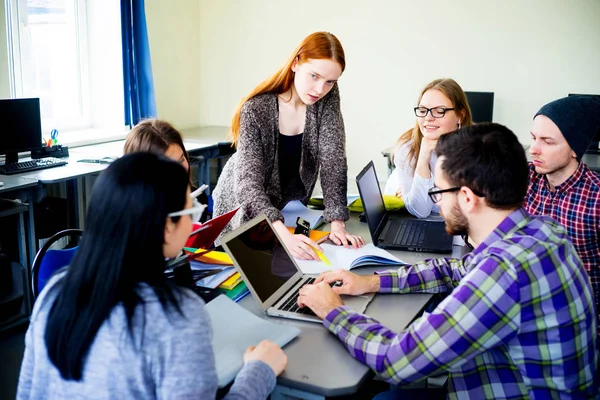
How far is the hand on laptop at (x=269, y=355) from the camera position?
4.09ft

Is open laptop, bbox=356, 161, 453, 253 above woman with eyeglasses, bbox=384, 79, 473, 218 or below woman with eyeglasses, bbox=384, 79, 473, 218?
below

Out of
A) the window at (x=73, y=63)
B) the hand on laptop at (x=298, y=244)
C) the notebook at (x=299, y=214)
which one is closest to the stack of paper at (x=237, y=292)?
the hand on laptop at (x=298, y=244)

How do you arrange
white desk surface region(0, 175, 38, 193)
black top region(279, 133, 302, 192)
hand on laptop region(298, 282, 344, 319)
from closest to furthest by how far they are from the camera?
hand on laptop region(298, 282, 344, 319) → black top region(279, 133, 302, 192) → white desk surface region(0, 175, 38, 193)

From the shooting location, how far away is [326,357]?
1.34 m

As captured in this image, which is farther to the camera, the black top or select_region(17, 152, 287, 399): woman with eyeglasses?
the black top

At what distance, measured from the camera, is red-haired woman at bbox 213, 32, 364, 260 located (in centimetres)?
210

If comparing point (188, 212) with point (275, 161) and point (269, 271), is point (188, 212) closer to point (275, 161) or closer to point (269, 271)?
point (269, 271)

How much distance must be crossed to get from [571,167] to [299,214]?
975mm

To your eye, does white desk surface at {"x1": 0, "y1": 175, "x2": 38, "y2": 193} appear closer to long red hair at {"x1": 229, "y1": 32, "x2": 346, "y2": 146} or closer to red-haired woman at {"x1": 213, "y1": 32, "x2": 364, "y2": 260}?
red-haired woman at {"x1": 213, "y1": 32, "x2": 364, "y2": 260}

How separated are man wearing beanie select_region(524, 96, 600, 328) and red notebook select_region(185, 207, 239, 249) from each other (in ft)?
3.43

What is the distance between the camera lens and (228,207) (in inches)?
94.0

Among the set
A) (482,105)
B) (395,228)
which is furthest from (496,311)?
(482,105)

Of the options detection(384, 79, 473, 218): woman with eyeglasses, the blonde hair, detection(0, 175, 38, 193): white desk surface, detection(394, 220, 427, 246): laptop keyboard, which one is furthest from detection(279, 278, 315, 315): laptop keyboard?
detection(0, 175, 38, 193): white desk surface

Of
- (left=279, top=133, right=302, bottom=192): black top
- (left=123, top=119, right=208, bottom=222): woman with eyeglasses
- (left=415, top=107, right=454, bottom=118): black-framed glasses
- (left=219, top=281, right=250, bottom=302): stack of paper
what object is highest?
(left=415, top=107, right=454, bottom=118): black-framed glasses
